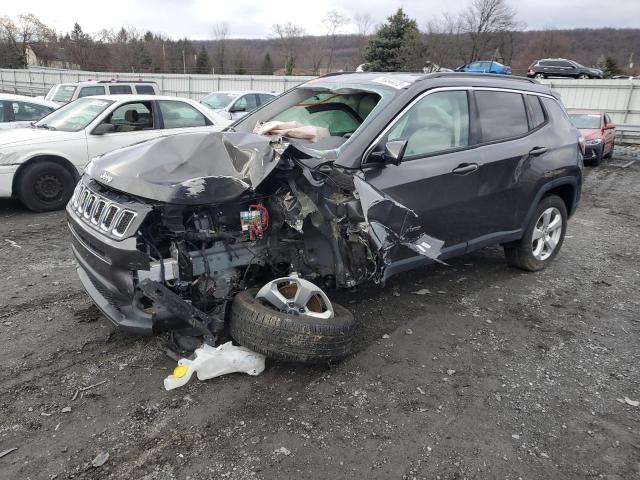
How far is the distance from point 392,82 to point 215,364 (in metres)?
2.53

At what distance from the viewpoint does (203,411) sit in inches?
111

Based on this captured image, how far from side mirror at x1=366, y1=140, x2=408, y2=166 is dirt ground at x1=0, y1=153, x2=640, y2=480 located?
1.31 m

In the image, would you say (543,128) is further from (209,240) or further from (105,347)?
(105,347)

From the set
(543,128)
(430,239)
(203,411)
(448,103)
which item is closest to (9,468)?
(203,411)

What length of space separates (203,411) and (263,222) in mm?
1203

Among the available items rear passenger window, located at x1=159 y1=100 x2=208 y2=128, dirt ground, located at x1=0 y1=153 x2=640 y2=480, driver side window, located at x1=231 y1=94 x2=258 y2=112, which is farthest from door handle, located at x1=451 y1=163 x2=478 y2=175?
driver side window, located at x1=231 y1=94 x2=258 y2=112

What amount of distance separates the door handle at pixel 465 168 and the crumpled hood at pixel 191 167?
5.27 feet

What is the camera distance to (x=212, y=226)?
310 centimetres

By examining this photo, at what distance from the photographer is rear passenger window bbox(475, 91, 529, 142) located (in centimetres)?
432

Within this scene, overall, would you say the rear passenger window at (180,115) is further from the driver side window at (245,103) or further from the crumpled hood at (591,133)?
the crumpled hood at (591,133)

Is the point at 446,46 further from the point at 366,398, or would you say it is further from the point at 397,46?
the point at 366,398

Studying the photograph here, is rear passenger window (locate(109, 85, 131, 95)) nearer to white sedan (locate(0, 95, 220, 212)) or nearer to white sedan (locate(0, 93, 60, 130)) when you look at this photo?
white sedan (locate(0, 93, 60, 130))

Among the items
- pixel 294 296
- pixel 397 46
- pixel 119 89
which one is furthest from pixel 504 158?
pixel 397 46

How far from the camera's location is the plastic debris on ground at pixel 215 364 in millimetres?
3031
